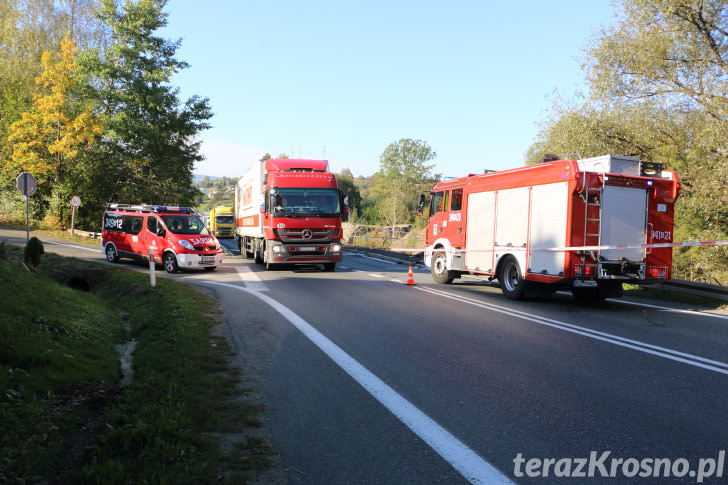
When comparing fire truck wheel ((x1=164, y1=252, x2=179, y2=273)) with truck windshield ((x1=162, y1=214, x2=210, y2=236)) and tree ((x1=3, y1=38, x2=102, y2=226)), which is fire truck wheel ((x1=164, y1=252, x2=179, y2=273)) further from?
tree ((x1=3, y1=38, x2=102, y2=226))

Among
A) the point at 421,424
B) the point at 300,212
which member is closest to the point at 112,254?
the point at 300,212

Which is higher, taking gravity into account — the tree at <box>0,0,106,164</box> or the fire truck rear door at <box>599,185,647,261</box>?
the tree at <box>0,0,106,164</box>

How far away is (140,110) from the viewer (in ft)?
115

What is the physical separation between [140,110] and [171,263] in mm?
21026

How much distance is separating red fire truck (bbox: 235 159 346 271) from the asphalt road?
7553 mm

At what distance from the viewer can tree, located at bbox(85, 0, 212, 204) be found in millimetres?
33500

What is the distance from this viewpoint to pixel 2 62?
125 feet

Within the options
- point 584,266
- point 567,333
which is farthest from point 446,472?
point 584,266

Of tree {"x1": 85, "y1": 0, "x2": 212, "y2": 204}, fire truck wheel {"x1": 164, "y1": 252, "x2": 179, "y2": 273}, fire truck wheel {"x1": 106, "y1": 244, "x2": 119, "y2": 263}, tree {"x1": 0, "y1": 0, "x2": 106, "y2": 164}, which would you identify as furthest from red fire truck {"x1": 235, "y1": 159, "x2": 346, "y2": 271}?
tree {"x1": 0, "y1": 0, "x2": 106, "y2": 164}

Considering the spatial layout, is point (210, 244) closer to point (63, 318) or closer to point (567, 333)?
point (63, 318)

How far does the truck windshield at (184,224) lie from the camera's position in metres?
18.4

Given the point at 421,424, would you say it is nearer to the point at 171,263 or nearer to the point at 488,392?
the point at 488,392

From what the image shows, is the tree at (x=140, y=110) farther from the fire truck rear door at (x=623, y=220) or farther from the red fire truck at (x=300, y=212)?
the fire truck rear door at (x=623, y=220)

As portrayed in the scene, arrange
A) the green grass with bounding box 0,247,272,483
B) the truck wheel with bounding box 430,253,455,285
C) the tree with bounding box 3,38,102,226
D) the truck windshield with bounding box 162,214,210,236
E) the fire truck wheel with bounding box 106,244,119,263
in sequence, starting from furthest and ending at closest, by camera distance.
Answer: the tree with bounding box 3,38,102,226
the fire truck wheel with bounding box 106,244,119,263
the truck windshield with bounding box 162,214,210,236
the truck wheel with bounding box 430,253,455,285
the green grass with bounding box 0,247,272,483
